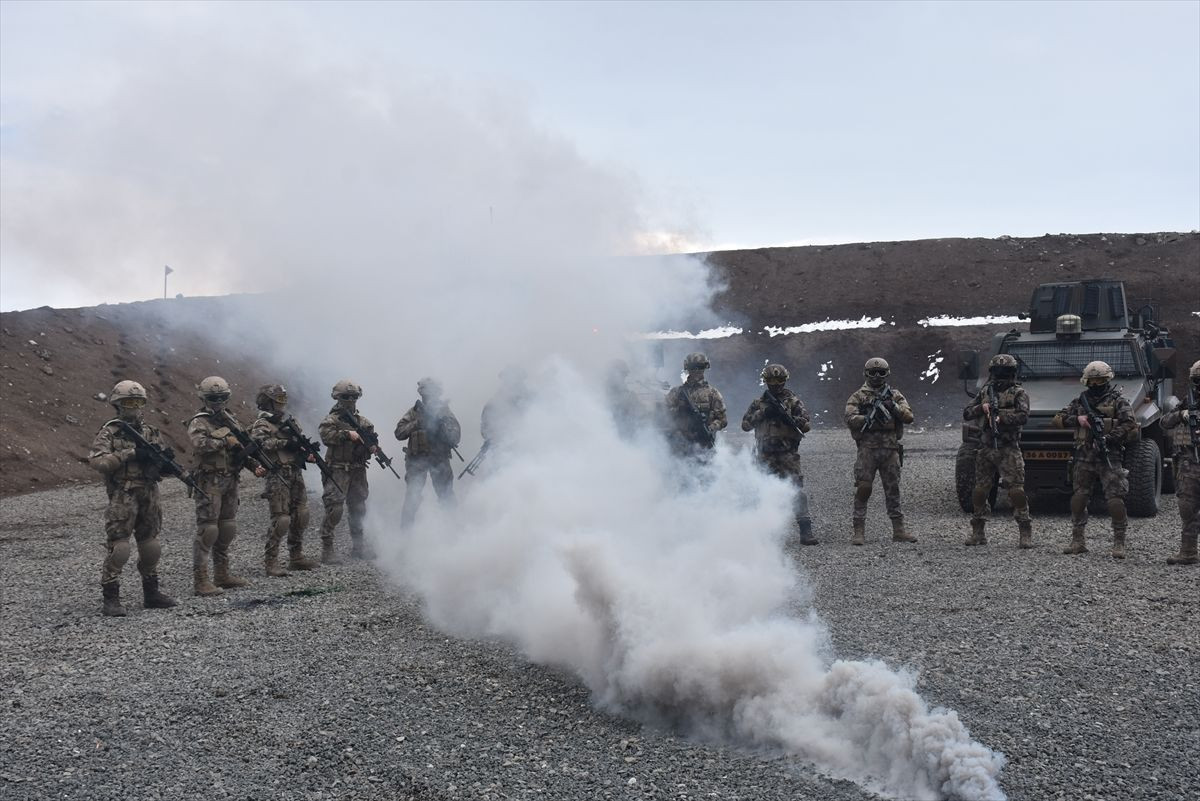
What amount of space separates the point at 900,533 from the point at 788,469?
1456mm

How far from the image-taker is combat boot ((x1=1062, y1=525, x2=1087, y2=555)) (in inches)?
451

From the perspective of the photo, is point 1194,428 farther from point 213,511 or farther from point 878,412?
point 213,511

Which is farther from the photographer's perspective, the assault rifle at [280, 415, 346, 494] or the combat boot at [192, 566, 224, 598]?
the assault rifle at [280, 415, 346, 494]

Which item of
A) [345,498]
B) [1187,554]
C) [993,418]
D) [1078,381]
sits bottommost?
[1187,554]

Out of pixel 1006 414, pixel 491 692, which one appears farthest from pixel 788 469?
pixel 491 692

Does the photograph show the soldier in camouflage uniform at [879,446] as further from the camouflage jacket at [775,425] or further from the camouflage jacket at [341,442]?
the camouflage jacket at [341,442]

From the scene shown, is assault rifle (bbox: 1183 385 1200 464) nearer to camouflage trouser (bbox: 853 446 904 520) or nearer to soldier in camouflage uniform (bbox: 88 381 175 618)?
camouflage trouser (bbox: 853 446 904 520)

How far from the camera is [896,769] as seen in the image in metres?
5.27

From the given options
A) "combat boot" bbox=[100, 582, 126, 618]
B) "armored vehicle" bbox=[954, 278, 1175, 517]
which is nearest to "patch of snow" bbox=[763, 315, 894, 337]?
"armored vehicle" bbox=[954, 278, 1175, 517]

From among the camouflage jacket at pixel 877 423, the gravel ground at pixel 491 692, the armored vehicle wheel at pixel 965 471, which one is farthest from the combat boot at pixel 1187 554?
the armored vehicle wheel at pixel 965 471

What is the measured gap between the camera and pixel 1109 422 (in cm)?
1171

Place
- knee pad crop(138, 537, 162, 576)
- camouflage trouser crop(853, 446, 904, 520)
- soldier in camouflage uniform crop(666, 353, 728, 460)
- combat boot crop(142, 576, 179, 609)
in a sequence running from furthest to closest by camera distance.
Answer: soldier in camouflage uniform crop(666, 353, 728, 460), camouflage trouser crop(853, 446, 904, 520), combat boot crop(142, 576, 179, 609), knee pad crop(138, 537, 162, 576)

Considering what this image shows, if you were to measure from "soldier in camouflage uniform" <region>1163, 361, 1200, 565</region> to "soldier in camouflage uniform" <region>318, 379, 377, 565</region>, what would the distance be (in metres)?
8.77

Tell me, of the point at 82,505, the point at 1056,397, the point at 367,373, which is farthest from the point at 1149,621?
the point at 82,505
